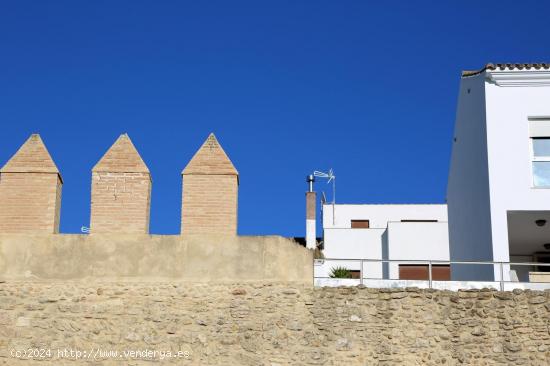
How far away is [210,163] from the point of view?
13609 mm

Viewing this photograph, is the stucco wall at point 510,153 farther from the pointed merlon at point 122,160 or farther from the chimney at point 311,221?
the chimney at point 311,221

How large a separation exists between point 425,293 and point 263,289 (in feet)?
9.47

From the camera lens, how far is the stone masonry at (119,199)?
13.5 metres

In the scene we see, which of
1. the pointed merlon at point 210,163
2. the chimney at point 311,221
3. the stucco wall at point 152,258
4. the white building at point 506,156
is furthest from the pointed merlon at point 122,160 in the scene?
the chimney at point 311,221

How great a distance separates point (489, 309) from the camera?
1347 cm

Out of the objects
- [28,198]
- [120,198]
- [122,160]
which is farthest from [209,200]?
[28,198]

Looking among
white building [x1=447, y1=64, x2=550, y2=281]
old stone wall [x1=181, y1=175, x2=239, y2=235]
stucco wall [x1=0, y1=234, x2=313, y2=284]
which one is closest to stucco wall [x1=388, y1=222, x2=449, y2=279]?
white building [x1=447, y1=64, x2=550, y2=281]

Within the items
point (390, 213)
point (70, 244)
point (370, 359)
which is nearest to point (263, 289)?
point (370, 359)

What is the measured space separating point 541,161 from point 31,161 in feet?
34.7

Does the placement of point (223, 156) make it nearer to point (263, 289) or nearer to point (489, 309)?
point (263, 289)

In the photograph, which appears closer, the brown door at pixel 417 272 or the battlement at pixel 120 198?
the battlement at pixel 120 198

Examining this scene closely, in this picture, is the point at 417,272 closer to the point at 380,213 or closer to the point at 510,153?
the point at 380,213

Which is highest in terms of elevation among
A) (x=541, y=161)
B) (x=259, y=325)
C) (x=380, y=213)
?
(x=380, y=213)

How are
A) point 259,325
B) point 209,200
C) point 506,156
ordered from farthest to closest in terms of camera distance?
point 506,156
point 209,200
point 259,325
